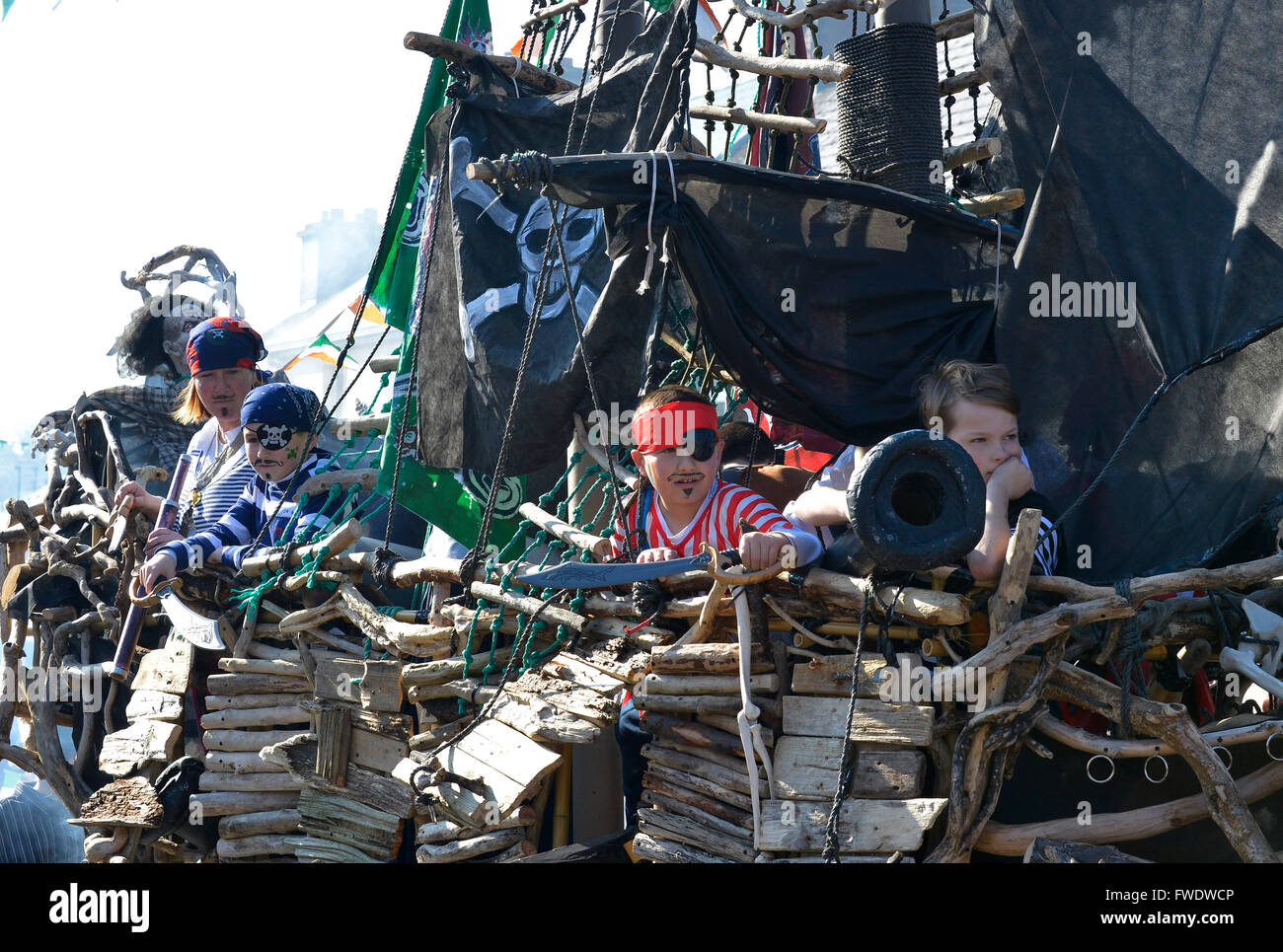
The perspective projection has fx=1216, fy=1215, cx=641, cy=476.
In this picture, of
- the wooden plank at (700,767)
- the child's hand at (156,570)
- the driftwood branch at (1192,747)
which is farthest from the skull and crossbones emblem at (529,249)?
the driftwood branch at (1192,747)

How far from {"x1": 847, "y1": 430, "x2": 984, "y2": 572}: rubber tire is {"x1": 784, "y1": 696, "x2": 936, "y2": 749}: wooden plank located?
1.22 feet

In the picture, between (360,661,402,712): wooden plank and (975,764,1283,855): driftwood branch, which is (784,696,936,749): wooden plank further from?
(360,661,402,712): wooden plank

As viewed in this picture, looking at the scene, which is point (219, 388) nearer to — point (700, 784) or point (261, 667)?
point (261, 667)

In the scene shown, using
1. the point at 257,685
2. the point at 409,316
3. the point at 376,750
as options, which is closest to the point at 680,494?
the point at 376,750

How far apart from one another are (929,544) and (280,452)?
11.0 feet

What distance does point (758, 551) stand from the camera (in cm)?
331

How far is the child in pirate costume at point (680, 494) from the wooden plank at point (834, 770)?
0.62m

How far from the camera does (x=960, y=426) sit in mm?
3697

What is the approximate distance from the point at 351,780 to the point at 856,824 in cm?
214

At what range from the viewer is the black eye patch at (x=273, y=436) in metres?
5.40

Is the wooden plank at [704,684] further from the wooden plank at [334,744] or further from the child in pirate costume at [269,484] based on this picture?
the child in pirate costume at [269,484]

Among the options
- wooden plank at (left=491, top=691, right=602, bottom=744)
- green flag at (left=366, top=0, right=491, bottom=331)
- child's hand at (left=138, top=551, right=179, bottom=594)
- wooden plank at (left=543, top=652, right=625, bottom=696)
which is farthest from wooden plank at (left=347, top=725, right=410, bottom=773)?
green flag at (left=366, top=0, right=491, bottom=331)
